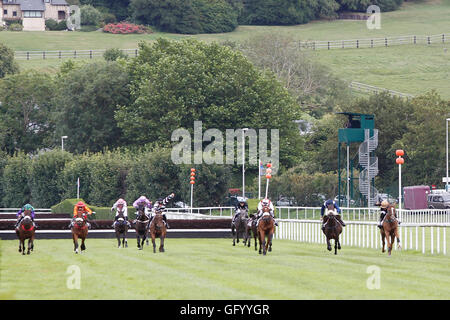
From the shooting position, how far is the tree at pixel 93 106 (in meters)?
86.0

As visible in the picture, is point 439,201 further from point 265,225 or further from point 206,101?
point 265,225

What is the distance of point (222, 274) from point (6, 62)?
98.0 meters

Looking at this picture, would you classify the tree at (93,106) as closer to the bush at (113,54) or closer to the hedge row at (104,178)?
the hedge row at (104,178)

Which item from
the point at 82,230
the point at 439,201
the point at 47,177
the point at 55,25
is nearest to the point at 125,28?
the point at 55,25

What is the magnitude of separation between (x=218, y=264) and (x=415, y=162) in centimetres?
4771

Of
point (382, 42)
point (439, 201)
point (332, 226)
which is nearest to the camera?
point (332, 226)

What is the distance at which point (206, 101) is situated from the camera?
3140 inches

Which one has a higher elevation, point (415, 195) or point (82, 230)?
point (415, 195)

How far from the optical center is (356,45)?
139m

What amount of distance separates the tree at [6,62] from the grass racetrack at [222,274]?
85827 mm

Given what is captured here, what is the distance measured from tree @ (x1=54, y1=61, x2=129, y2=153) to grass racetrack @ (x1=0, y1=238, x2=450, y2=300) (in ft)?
180

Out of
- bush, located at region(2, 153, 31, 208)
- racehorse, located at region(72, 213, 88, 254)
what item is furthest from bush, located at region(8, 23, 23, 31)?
racehorse, located at region(72, 213, 88, 254)

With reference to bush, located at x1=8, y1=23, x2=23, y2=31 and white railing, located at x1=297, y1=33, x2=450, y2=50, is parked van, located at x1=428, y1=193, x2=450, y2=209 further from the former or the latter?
bush, located at x1=8, y1=23, x2=23, y2=31
